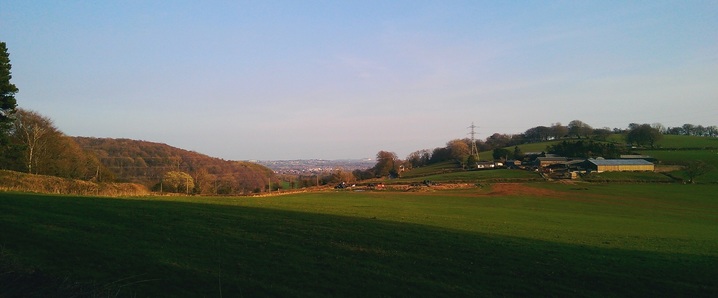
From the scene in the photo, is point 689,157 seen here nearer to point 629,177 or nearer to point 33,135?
point 629,177

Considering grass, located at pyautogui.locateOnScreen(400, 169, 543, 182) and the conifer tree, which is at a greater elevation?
the conifer tree

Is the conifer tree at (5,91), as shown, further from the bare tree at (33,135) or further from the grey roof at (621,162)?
the grey roof at (621,162)

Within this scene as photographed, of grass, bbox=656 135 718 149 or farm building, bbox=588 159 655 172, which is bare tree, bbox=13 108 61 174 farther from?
grass, bbox=656 135 718 149

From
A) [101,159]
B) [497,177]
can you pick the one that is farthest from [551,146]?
[101,159]

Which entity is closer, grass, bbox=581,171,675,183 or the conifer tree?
the conifer tree

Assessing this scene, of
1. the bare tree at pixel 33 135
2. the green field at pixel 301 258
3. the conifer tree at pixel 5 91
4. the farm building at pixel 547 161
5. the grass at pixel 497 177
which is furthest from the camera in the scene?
the farm building at pixel 547 161

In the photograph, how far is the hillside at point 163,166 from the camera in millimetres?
80000

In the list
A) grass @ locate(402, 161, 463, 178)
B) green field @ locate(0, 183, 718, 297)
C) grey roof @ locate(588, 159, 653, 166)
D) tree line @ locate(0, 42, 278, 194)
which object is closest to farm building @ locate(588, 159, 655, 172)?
grey roof @ locate(588, 159, 653, 166)

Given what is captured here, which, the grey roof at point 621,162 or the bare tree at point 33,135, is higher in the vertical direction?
the bare tree at point 33,135

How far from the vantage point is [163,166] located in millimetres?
89562

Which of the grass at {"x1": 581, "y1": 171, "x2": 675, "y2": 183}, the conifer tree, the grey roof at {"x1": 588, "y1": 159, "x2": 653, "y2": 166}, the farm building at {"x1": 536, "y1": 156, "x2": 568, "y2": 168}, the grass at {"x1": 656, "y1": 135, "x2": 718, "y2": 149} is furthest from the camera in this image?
the grass at {"x1": 656, "y1": 135, "x2": 718, "y2": 149}

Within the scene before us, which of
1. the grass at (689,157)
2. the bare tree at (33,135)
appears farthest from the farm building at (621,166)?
the bare tree at (33,135)

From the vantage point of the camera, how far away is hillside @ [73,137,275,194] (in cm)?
8000

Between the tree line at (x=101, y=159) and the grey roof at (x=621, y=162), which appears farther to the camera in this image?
the grey roof at (x=621, y=162)
